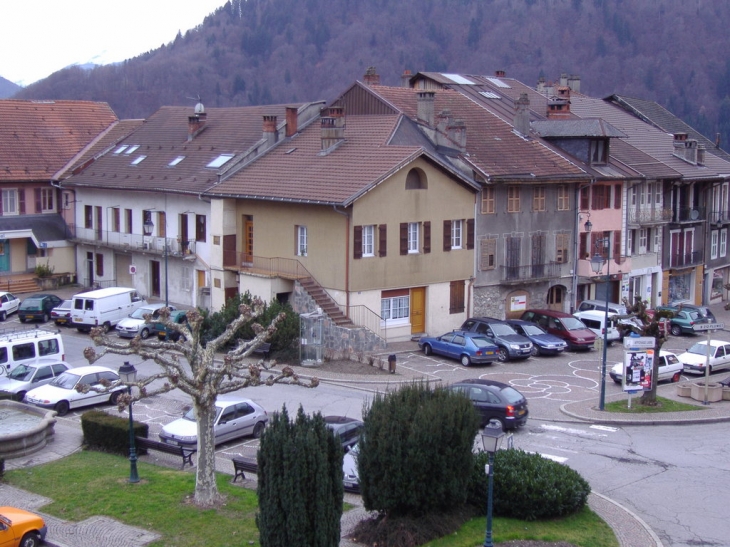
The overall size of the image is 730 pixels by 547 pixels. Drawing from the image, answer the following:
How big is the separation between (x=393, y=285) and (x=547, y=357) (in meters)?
6.78

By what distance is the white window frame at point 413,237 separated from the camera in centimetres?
3711

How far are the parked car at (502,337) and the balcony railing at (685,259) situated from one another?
18.0 m

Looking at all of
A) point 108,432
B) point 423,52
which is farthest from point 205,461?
point 423,52

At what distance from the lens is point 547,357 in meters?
36.4

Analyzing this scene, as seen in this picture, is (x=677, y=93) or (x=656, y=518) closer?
(x=656, y=518)

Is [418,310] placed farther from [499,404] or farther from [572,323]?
[499,404]

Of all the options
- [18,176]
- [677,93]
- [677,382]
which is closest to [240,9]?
[677,93]

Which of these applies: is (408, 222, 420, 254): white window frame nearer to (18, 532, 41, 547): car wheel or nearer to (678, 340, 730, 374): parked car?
(678, 340, 730, 374): parked car

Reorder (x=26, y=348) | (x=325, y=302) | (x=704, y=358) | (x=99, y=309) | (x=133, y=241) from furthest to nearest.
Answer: (x=133, y=241), (x=99, y=309), (x=325, y=302), (x=704, y=358), (x=26, y=348)

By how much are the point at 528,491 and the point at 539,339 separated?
61.8 ft

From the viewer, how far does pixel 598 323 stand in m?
39.7

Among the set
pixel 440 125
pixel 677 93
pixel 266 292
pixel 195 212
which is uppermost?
pixel 677 93

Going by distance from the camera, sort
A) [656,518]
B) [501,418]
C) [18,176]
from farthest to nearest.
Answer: [18,176]
[501,418]
[656,518]

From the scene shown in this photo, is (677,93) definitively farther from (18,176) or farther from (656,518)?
(656,518)
